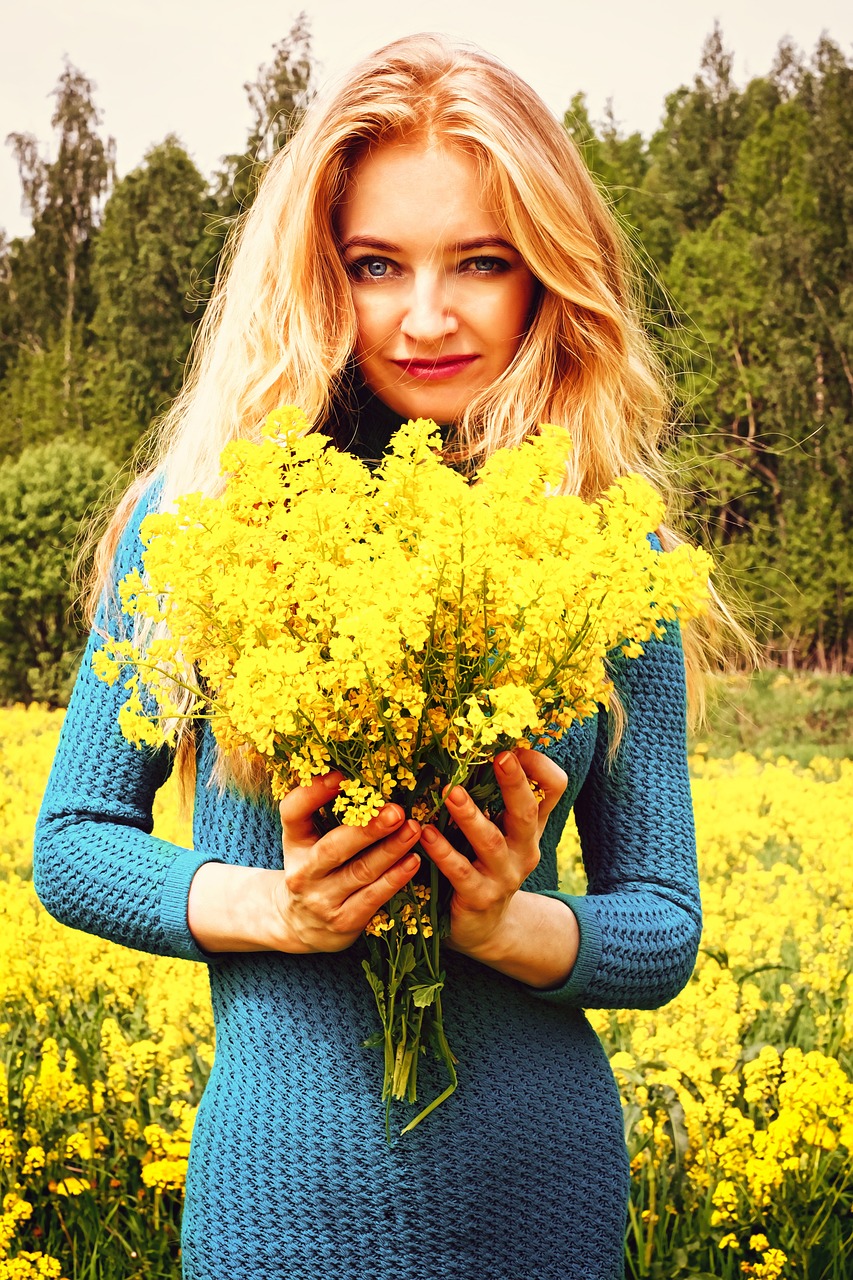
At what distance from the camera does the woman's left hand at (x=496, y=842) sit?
88 centimetres

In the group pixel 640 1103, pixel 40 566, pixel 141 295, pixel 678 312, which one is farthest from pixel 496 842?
pixel 40 566

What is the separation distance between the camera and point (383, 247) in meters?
1.26

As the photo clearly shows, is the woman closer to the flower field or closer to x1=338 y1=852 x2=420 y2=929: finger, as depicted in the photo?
x1=338 y1=852 x2=420 y2=929: finger

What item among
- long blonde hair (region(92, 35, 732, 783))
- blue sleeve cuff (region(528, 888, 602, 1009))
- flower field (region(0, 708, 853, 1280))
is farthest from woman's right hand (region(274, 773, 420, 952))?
flower field (region(0, 708, 853, 1280))

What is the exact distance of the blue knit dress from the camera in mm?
1131

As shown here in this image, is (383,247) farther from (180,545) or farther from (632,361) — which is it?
(180,545)

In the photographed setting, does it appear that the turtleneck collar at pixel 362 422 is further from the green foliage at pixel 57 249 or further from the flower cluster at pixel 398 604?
the green foliage at pixel 57 249

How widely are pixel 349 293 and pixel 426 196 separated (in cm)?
12

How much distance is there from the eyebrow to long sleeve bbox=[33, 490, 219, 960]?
1.20 feet

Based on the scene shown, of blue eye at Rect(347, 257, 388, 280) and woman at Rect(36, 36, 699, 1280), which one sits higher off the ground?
blue eye at Rect(347, 257, 388, 280)

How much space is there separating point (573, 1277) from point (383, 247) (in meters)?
1.01

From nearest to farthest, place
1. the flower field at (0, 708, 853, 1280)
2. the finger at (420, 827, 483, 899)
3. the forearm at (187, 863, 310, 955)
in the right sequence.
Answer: the finger at (420, 827, 483, 899) < the forearm at (187, 863, 310, 955) < the flower field at (0, 708, 853, 1280)

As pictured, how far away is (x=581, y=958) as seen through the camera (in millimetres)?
1168

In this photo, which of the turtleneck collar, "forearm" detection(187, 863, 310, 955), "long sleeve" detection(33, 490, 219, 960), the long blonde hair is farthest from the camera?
the turtleneck collar
